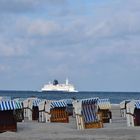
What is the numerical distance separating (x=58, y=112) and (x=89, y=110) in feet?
13.3

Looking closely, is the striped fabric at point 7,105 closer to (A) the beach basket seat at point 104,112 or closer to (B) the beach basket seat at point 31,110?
(A) the beach basket seat at point 104,112

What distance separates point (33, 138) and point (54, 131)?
101 inches

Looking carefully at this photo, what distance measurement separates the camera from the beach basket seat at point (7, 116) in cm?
1762

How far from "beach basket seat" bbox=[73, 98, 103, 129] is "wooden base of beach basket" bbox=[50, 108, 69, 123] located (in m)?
3.59

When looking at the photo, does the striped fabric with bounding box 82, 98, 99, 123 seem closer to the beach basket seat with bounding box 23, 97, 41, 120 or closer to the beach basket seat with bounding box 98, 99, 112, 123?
the beach basket seat with bounding box 98, 99, 112, 123

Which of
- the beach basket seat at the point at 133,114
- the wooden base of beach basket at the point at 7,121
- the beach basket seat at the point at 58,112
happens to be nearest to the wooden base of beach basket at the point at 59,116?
the beach basket seat at the point at 58,112

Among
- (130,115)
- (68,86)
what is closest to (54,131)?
(130,115)

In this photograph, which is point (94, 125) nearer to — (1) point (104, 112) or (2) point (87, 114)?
(2) point (87, 114)

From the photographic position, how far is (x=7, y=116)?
708 inches

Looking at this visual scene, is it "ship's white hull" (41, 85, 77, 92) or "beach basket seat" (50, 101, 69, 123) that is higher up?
"ship's white hull" (41, 85, 77, 92)

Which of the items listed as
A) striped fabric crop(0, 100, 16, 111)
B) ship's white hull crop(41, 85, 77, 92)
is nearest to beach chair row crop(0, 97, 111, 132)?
striped fabric crop(0, 100, 16, 111)

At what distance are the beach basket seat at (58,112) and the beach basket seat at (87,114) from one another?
3268mm

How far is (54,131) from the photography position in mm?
17641

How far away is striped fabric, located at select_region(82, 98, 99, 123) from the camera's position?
19234mm
